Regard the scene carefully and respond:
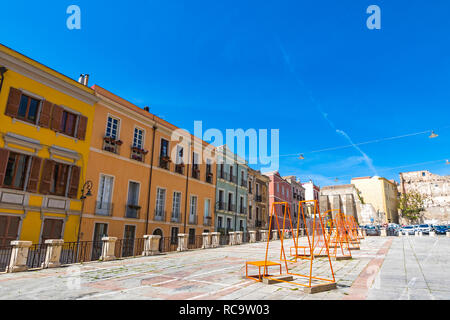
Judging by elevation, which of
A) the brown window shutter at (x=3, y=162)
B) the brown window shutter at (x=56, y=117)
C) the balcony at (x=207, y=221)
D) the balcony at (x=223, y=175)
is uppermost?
the brown window shutter at (x=56, y=117)

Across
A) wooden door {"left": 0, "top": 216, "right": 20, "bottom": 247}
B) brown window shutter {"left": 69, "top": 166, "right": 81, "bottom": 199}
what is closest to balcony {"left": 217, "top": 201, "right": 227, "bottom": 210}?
brown window shutter {"left": 69, "top": 166, "right": 81, "bottom": 199}

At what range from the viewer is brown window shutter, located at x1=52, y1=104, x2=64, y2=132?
53.6ft

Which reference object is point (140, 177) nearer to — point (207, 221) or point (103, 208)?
point (103, 208)

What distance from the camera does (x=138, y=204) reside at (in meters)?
20.7

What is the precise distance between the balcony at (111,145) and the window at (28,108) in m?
4.29

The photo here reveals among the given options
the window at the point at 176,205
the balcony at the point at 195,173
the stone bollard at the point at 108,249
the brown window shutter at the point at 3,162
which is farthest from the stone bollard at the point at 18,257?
the balcony at the point at 195,173

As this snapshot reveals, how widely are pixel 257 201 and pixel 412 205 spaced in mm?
53867

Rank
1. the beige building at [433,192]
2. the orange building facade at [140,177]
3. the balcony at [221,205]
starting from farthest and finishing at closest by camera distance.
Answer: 1. the beige building at [433,192]
2. the balcony at [221,205]
3. the orange building facade at [140,177]

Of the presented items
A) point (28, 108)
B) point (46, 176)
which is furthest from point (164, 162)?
point (28, 108)

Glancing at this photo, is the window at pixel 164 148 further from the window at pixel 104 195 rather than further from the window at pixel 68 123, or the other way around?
the window at pixel 68 123

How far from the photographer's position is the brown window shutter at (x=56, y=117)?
53.6 ft

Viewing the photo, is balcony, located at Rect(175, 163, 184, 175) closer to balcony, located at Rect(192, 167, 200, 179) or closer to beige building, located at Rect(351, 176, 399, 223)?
balcony, located at Rect(192, 167, 200, 179)
